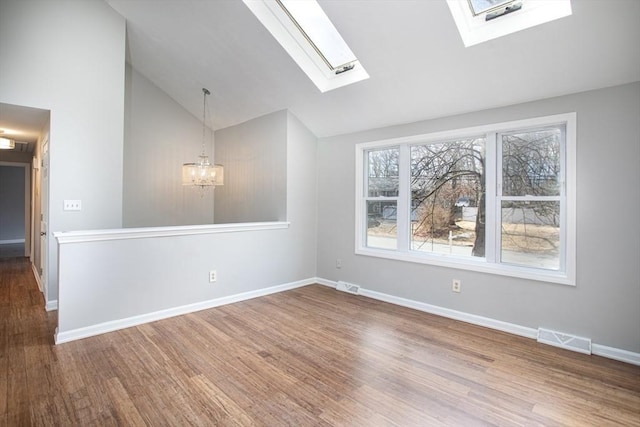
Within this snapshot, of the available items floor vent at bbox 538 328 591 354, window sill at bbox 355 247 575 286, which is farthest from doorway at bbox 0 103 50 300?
floor vent at bbox 538 328 591 354

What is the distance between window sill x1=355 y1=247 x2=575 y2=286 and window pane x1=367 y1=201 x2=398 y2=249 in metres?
0.12

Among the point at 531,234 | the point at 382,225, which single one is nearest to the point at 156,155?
the point at 382,225

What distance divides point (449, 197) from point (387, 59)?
1671mm

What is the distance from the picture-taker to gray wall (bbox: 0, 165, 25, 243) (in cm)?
898

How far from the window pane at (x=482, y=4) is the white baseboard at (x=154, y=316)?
3.81 meters

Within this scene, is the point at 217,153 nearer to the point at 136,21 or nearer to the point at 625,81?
the point at 136,21

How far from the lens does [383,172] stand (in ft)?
14.4

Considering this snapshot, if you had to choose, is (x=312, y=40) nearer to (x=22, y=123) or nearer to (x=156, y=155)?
(x=156, y=155)

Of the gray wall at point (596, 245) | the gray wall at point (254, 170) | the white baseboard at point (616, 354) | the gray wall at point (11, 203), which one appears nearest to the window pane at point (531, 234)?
the gray wall at point (596, 245)

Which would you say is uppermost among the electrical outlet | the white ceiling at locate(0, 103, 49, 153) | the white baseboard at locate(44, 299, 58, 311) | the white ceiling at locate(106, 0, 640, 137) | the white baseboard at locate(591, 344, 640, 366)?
the white ceiling at locate(106, 0, 640, 137)

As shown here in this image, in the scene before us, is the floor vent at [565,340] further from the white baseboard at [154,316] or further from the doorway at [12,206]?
the doorway at [12,206]

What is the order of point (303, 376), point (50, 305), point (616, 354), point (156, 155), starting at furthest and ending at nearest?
point (156, 155) → point (50, 305) → point (616, 354) → point (303, 376)

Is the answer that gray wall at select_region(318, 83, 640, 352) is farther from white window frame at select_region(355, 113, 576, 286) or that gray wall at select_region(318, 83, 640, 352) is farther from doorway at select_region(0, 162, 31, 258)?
doorway at select_region(0, 162, 31, 258)

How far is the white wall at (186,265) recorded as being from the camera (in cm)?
298
